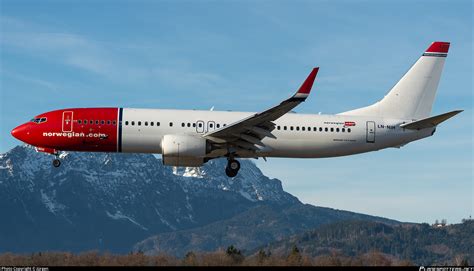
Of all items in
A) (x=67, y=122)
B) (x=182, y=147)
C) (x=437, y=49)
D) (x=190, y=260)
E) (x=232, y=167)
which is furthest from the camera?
(x=437, y=49)

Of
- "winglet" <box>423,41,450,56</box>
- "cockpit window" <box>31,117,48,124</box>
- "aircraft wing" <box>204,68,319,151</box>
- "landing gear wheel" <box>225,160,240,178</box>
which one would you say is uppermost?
"winglet" <box>423,41,450,56</box>

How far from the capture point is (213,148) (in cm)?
5966

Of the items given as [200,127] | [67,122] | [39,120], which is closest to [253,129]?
[200,127]

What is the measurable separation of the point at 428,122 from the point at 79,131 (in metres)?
26.0

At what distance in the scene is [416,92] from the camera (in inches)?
2657

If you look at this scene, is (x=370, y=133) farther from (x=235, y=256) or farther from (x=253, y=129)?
(x=235, y=256)

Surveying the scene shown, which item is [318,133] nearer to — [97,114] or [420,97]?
[420,97]

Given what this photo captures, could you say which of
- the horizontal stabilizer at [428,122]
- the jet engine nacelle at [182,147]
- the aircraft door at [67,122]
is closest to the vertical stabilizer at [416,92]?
the horizontal stabilizer at [428,122]

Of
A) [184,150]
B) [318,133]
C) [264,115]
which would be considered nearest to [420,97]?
[318,133]

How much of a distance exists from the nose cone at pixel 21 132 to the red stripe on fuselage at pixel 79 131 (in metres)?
0.17

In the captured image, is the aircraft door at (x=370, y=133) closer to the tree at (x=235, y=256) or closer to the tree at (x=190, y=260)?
the tree at (x=235, y=256)

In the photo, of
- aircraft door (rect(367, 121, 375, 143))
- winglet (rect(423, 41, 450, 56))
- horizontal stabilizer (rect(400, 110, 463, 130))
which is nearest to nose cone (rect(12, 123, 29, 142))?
aircraft door (rect(367, 121, 375, 143))

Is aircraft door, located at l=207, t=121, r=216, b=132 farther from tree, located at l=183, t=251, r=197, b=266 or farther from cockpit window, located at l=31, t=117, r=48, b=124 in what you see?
cockpit window, located at l=31, t=117, r=48, b=124

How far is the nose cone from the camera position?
60094 millimetres
